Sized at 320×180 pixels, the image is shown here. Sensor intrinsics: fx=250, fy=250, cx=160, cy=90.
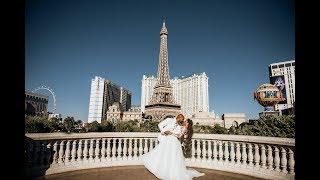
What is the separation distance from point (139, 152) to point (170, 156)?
2.83m

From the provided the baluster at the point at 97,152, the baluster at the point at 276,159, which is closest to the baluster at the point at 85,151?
the baluster at the point at 97,152

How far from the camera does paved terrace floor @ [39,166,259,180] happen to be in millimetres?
7348

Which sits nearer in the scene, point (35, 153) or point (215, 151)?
point (35, 153)

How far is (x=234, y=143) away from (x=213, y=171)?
124cm

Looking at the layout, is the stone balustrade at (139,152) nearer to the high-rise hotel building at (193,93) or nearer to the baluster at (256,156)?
the baluster at (256,156)

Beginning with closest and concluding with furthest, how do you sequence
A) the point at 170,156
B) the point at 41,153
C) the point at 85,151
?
the point at 170,156 < the point at 41,153 < the point at 85,151

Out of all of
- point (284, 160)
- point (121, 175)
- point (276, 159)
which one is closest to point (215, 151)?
point (276, 159)

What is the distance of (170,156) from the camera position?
722cm

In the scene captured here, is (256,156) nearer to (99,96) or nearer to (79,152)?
(79,152)

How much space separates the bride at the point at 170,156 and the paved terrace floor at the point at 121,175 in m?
0.38

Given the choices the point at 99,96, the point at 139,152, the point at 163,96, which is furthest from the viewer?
the point at 99,96

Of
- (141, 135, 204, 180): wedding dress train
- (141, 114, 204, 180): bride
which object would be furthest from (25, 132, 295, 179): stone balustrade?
(141, 135, 204, 180): wedding dress train
